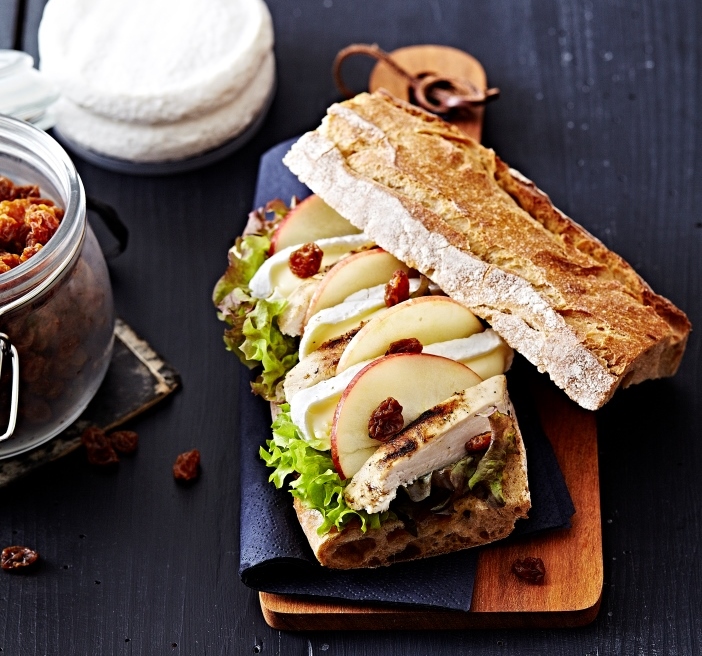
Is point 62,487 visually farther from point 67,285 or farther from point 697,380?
point 697,380

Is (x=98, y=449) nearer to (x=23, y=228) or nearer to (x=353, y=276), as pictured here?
(x=23, y=228)

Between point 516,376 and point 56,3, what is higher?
point 56,3

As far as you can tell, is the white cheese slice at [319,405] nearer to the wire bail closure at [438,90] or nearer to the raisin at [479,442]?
the raisin at [479,442]

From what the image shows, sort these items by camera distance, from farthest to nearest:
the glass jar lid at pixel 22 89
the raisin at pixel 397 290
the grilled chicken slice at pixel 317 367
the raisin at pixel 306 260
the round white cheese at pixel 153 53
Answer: the round white cheese at pixel 153 53 < the glass jar lid at pixel 22 89 < the raisin at pixel 306 260 < the raisin at pixel 397 290 < the grilled chicken slice at pixel 317 367

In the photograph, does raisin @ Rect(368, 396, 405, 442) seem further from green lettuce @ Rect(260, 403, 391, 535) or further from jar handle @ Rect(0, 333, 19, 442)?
jar handle @ Rect(0, 333, 19, 442)

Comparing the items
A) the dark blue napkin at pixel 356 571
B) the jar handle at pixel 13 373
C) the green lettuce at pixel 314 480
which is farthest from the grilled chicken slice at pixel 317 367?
the jar handle at pixel 13 373

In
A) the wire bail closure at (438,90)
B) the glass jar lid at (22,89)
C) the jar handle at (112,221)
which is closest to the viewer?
the glass jar lid at (22,89)

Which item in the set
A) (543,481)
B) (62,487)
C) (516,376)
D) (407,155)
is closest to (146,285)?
(62,487)
